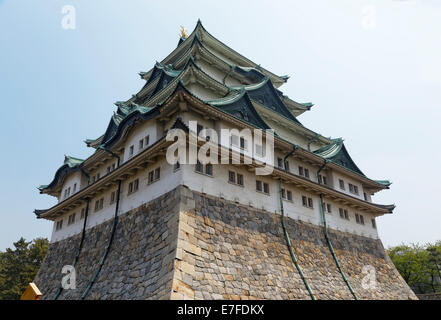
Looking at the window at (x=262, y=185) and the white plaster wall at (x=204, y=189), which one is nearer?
the white plaster wall at (x=204, y=189)

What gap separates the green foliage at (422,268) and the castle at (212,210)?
20.5 m

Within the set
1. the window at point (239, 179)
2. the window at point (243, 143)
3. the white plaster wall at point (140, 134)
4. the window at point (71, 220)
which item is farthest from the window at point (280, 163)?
the window at point (71, 220)

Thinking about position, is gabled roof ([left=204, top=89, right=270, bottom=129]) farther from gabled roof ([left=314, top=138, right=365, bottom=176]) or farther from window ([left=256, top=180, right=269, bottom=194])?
gabled roof ([left=314, top=138, right=365, bottom=176])

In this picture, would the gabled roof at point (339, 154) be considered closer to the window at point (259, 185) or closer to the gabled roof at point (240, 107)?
the gabled roof at point (240, 107)

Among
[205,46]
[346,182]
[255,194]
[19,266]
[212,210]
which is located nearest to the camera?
[212,210]

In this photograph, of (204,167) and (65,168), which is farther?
(65,168)

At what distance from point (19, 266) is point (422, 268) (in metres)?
55.2

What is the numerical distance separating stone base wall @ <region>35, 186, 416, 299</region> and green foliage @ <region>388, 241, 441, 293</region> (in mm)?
24917

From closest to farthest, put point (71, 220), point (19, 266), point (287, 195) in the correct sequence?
point (287, 195)
point (71, 220)
point (19, 266)

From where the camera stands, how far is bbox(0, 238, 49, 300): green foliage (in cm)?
4094

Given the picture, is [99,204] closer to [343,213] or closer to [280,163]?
[280,163]

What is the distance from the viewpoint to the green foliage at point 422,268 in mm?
45312

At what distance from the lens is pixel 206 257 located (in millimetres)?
16781

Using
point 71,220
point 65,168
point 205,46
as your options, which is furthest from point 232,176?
point 65,168
